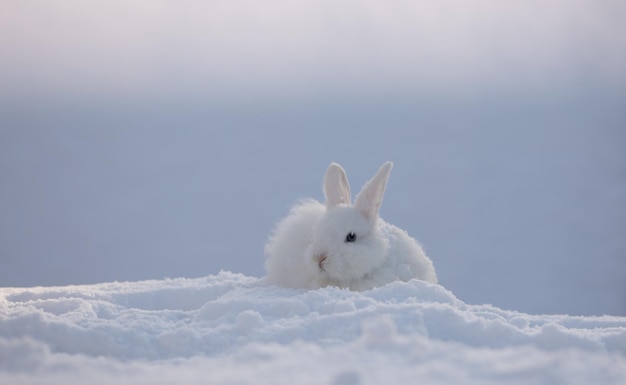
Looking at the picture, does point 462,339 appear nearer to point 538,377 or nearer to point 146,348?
point 538,377

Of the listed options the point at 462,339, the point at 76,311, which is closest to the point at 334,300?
the point at 462,339

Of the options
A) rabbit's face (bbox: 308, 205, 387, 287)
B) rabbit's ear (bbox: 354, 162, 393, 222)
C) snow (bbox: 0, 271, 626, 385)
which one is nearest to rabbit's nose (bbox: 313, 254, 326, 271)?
rabbit's face (bbox: 308, 205, 387, 287)

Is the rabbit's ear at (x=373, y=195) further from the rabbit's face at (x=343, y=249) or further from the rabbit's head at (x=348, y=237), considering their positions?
the rabbit's face at (x=343, y=249)

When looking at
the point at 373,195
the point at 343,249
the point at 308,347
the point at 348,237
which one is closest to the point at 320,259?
the point at 343,249

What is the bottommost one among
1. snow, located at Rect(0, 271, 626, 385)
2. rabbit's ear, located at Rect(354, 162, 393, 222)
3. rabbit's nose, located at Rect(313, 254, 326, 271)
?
snow, located at Rect(0, 271, 626, 385)

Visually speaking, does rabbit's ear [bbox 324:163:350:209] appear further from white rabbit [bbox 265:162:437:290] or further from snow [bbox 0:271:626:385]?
snow [bbox 0:271:626:385]

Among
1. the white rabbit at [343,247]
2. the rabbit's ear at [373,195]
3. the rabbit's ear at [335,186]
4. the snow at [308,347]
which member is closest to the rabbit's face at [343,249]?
the white rabbit at [343,247]

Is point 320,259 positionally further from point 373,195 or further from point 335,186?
point 335,186
